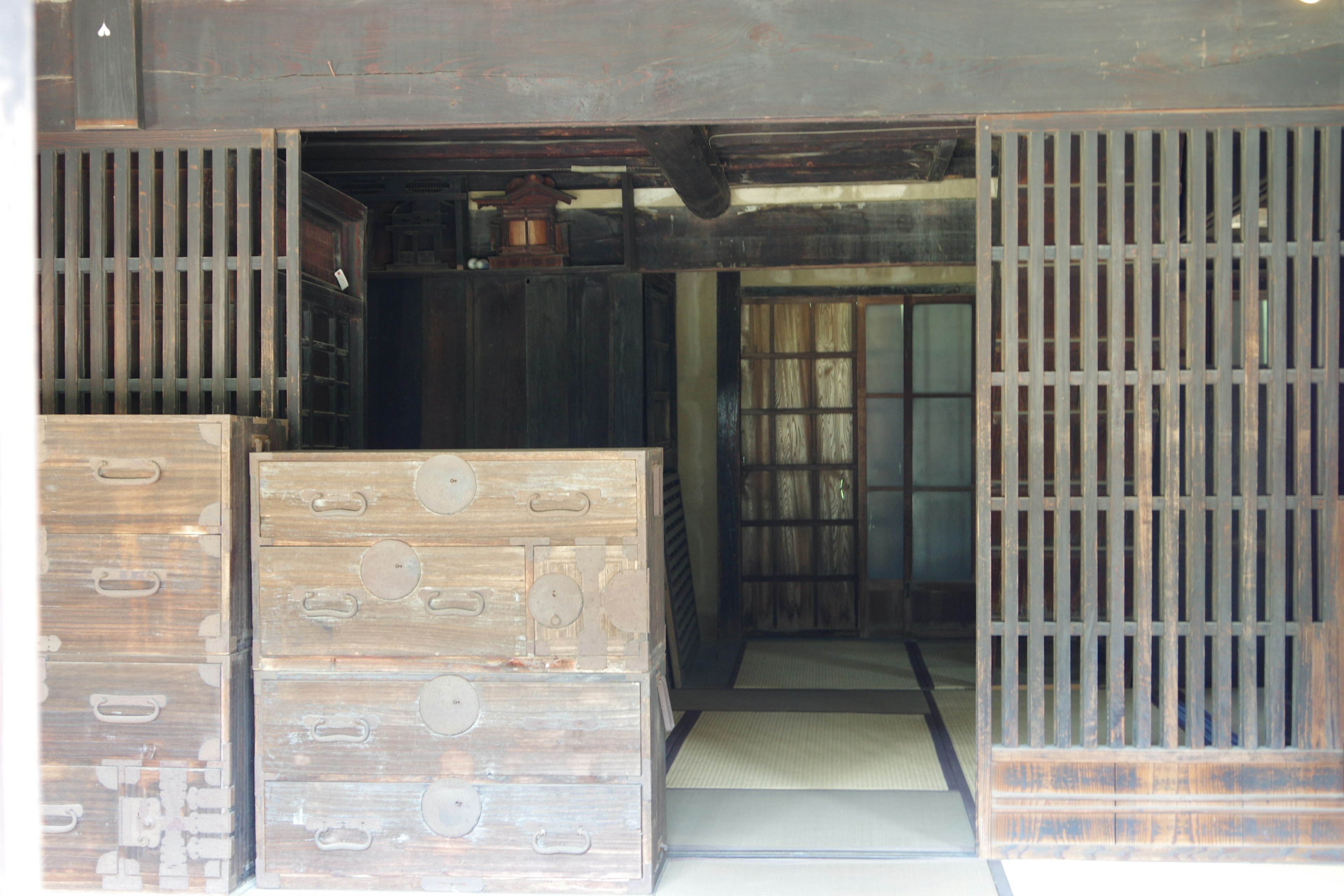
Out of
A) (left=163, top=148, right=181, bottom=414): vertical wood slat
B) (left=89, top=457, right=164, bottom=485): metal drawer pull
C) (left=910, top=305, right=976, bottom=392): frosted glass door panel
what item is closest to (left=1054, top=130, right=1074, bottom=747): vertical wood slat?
(left=89, top=457, right=164, bottom=485): metal drawer pull

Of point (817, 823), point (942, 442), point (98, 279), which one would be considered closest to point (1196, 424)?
point (817, 823)

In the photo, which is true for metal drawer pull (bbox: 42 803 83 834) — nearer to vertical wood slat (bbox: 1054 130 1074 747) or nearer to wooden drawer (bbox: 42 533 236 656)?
wooden drawer (bbox: 42 533 236 656)

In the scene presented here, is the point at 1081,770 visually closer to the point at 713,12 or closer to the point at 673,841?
the point at 673,841

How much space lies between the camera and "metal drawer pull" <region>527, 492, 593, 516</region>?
2.59 m

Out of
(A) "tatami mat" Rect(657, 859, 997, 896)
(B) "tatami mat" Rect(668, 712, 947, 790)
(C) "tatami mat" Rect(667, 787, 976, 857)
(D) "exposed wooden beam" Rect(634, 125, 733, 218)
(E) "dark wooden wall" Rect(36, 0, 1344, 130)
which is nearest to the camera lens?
(A) "tatami mat" Rect(657, 859, 997, 896)

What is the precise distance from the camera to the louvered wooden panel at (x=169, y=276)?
9.61 feet

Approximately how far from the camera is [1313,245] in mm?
2756

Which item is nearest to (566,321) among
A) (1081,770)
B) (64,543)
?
(64,543)

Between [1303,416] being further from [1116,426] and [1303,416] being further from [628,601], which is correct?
[628,601]

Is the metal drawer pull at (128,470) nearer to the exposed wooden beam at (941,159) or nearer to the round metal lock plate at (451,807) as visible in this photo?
the round metal lock plate at (451,807)

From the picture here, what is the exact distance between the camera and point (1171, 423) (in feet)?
9.11

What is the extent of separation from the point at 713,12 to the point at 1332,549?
7.35 feet

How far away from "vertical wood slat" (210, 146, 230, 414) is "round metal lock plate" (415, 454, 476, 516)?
771mm

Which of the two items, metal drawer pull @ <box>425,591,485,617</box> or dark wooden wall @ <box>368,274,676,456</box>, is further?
dark wooden wall @ <box>368,274,676,456</box>
